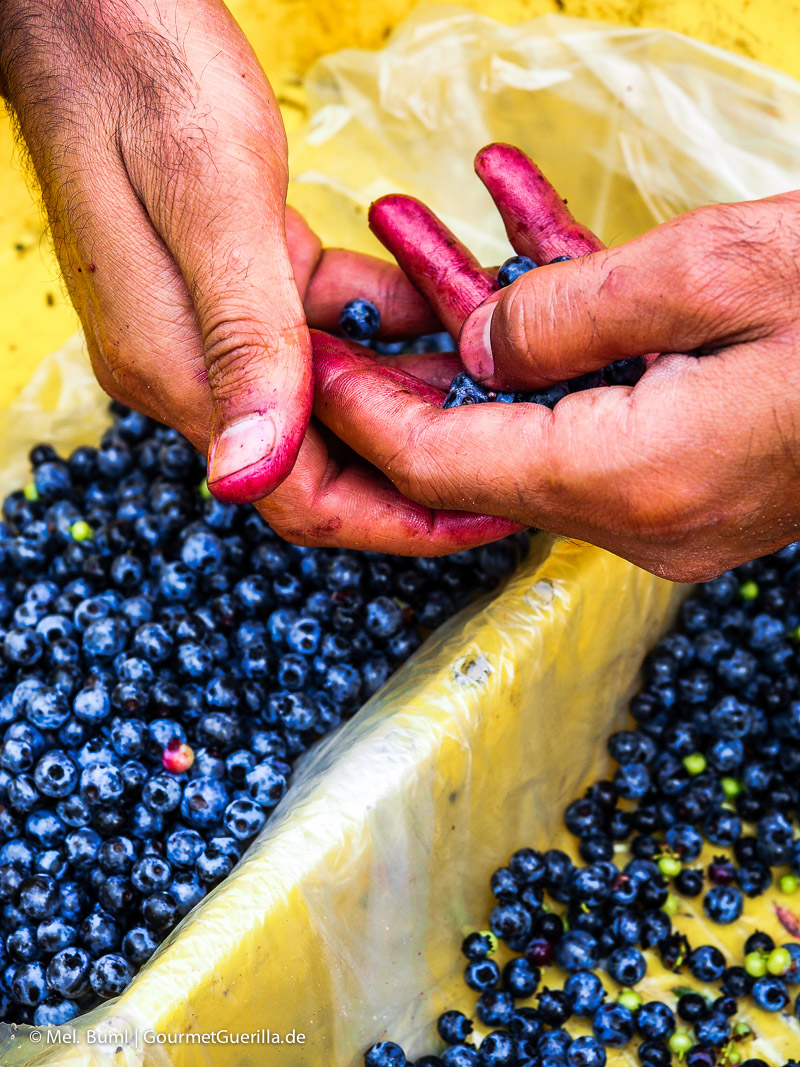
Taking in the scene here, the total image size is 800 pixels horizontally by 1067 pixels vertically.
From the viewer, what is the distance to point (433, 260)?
4.33ft

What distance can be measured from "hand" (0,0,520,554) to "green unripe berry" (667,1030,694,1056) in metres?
0.82

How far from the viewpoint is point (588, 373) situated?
107 centimetres

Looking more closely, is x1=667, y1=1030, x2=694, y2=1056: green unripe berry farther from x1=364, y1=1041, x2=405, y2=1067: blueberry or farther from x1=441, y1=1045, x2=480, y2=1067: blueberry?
x1=364, y1=1041, x2=405, y2=1067: blueberry

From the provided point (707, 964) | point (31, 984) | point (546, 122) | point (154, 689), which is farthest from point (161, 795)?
point (546, 122)

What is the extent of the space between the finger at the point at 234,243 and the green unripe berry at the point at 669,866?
38.9 inches

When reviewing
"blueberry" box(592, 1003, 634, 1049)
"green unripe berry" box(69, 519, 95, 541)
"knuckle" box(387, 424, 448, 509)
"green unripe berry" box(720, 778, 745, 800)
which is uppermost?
"knuckle" box(387, 424, 448, 509)

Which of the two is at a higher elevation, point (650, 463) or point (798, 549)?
point (650, 463)

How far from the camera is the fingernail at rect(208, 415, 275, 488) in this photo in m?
0.90

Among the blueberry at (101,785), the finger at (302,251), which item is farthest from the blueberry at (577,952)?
the finger at (302,251)

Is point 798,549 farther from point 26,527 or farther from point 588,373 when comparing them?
point 26,527

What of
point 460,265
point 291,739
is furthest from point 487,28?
point 291,739

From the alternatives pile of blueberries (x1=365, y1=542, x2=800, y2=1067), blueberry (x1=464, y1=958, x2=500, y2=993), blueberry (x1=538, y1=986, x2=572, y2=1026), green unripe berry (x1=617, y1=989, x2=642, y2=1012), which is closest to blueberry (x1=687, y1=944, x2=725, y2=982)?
pile of blueberries (x1=365, y1=542, x2=800, y2=1067)

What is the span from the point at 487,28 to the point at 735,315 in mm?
1252

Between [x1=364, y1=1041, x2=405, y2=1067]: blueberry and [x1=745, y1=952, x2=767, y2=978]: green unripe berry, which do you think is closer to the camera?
[x1=364, y1=1041, x2=405, y2=1067]: blueberry
